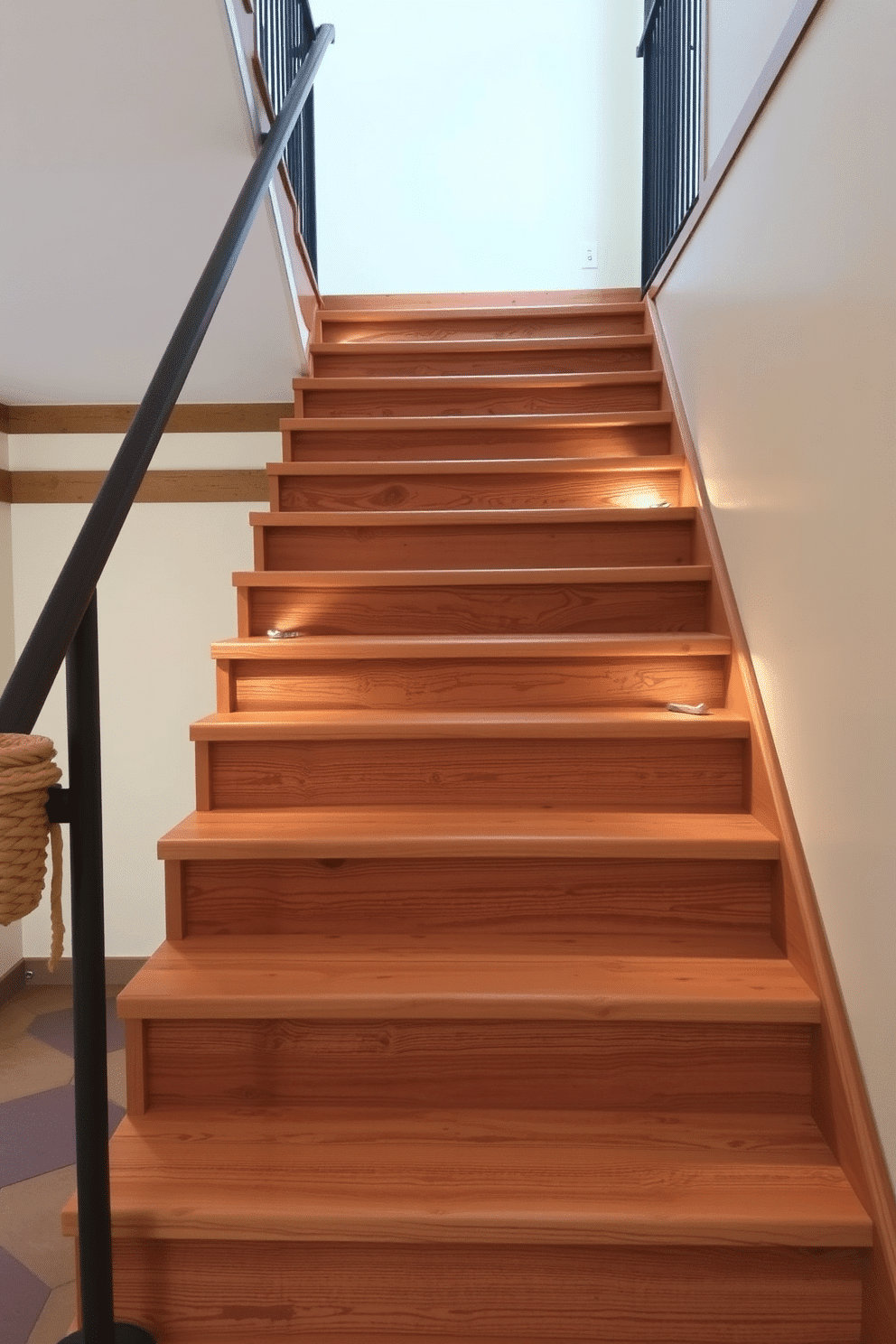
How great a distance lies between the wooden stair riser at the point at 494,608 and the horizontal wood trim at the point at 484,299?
1.73m

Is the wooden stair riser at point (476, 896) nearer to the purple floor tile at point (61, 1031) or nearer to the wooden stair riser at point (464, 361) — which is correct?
the purple floor tile at point (61, 1031)

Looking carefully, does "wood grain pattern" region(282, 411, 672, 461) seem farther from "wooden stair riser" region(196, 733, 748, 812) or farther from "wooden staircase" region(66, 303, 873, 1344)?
"wooden stair riser" region(196, 733, 748, 812)

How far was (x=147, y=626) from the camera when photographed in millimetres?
3748

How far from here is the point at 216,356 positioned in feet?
10.3

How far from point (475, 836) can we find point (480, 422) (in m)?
1.58

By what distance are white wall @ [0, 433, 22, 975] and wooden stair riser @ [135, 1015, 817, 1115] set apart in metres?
2.52

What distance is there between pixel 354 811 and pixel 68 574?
937mm

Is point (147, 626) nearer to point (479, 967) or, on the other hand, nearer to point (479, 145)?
point (479, 967)

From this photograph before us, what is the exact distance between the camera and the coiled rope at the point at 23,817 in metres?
0.86

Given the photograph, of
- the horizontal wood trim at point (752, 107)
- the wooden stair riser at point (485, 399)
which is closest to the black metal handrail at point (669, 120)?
the horizontal wood trim at point (752, 107)

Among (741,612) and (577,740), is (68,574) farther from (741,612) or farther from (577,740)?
(741,612)

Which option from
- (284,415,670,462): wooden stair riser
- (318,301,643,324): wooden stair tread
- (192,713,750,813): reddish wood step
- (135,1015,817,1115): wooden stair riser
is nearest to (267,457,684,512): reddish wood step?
(284,415,670,462): wooden stair riser

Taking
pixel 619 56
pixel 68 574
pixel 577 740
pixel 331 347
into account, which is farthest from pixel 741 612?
pixel 619 56

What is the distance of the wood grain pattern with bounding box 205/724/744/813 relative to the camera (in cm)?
186
